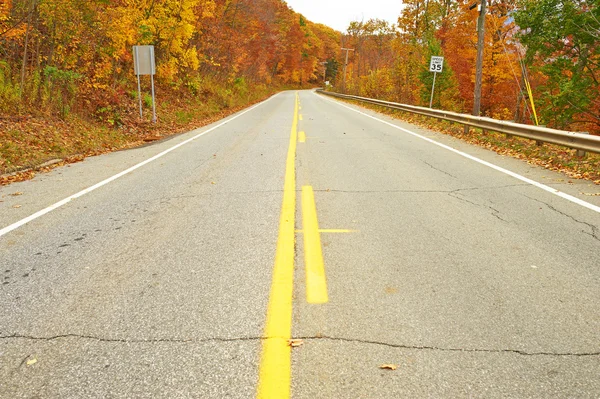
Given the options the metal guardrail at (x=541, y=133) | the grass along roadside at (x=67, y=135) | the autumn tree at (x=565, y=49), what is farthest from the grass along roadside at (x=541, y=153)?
the grass along roadside at (x=67, y=135)

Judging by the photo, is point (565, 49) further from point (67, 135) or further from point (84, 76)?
point (67, 135)

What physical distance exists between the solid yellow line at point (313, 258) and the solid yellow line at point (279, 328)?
0.13m

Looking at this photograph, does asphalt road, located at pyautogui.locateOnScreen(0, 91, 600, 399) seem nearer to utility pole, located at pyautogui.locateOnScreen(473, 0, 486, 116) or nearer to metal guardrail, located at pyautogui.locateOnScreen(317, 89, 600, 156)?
metal guardrail, located at pyautogui.locateOnScreen(317, 89, 600, 156)

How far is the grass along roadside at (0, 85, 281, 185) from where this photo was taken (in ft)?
25.9

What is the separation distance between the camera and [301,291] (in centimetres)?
285

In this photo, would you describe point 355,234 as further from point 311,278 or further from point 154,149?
point 154,149

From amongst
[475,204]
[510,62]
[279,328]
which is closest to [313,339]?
[279,328]

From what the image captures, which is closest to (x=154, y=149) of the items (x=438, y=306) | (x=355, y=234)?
(x=355, y=234)

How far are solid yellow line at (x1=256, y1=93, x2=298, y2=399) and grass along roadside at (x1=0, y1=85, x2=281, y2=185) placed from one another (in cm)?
577

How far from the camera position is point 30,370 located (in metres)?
2.07

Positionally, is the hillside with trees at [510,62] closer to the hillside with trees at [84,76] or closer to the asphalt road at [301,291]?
the asphalt road at [301,291]

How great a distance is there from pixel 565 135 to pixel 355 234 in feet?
19.6

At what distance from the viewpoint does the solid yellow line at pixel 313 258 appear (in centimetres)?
283

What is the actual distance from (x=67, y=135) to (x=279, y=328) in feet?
33.3
